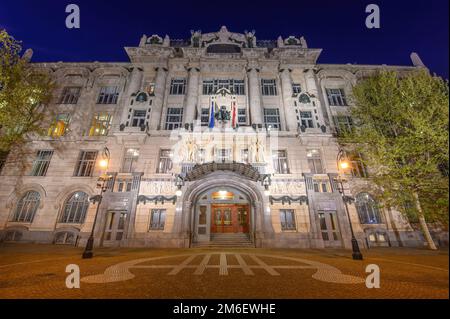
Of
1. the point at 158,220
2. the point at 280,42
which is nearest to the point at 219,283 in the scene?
the point at 158,220

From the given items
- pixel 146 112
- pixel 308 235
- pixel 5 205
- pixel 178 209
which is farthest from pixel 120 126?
pixel 308 235

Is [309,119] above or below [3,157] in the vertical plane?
above

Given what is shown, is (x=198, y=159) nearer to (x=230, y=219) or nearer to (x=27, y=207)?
(x=230, y=219)

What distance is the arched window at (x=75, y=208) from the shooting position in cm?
1598

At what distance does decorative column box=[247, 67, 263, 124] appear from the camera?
19.0 m

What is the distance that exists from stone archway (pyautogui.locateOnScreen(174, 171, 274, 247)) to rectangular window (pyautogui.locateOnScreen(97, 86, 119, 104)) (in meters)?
14.4

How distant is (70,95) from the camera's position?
68.6 feet

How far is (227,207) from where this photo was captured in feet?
65.6

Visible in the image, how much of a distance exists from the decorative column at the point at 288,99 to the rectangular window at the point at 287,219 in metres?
8.43

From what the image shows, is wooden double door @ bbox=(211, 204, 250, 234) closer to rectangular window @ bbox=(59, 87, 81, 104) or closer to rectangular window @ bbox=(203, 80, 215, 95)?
rectangular window @ bbox=(203, 80, 215, 95)

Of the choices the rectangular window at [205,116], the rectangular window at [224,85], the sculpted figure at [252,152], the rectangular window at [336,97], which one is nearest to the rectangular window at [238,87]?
the rectangular window at [224,85]

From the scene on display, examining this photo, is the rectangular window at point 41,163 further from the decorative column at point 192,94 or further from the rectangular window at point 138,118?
the decorative column at point 192,94

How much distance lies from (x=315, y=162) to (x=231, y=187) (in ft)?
29.2

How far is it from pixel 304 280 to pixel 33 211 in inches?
895
